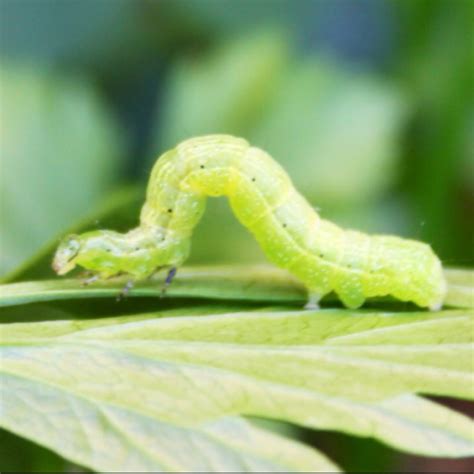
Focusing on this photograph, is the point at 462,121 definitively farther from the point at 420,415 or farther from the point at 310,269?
the point at 420,415

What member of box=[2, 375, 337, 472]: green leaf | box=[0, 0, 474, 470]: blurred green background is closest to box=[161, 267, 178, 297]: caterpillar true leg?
box=[2, 375, 337, 472]: green leaf

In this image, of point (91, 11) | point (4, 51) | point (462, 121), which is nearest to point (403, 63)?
point (462, 121)

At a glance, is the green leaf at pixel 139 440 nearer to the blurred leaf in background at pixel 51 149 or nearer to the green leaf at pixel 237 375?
the green leaf at pixel 237 375

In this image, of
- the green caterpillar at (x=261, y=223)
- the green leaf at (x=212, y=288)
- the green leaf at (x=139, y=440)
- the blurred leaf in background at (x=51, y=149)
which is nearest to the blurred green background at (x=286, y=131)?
the blurred leaf in background at (x=51, y=149)

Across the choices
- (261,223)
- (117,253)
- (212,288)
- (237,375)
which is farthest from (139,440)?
(261,223)

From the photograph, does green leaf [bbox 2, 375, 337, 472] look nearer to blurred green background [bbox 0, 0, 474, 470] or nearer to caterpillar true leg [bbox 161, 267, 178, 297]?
caterpillar true leg [bbox 161, 267, 178, 297]

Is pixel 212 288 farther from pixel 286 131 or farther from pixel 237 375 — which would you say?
pixel 286 131
